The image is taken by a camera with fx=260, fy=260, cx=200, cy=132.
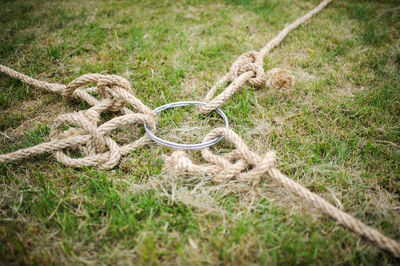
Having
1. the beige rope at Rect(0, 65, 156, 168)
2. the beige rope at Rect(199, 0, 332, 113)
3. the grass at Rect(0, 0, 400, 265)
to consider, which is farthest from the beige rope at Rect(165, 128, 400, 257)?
the beige rope at Rect(199, 0, 332, 113)

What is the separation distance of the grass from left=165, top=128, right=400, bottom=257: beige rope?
0.06 metres

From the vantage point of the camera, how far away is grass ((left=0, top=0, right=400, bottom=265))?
3.88 feet

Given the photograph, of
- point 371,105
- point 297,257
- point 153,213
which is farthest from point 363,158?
point 153,213

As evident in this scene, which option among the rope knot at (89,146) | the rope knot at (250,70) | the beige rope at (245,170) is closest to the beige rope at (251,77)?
the rope knot at (250,70)

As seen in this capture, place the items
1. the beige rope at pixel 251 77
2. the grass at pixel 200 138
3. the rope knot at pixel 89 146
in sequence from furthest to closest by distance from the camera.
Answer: the beige rope at pixel 251 77 → the rope knot at pixel 89 146 → the grass at pixel 200 138

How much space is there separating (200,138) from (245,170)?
38cm

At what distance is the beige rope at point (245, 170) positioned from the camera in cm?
121

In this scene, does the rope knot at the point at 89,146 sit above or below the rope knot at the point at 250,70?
below

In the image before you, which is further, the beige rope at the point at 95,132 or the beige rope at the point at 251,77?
the beige rope at the point at 251,77

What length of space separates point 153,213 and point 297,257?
0.68 metres

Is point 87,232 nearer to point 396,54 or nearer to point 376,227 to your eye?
point 376,227

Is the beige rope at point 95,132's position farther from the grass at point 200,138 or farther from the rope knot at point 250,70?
the rope knot at point 250,70

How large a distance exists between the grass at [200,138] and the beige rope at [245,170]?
0.20 feet

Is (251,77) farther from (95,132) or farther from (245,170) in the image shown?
(95,132)
